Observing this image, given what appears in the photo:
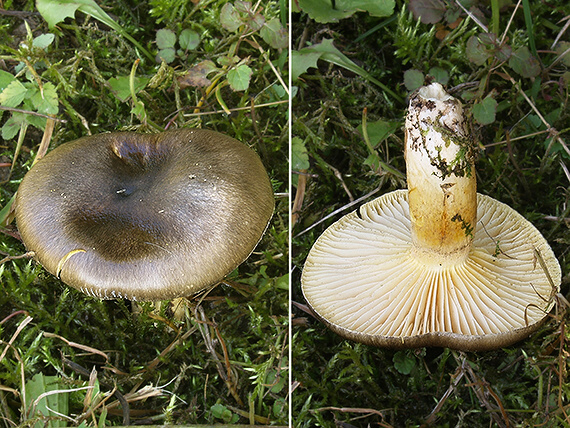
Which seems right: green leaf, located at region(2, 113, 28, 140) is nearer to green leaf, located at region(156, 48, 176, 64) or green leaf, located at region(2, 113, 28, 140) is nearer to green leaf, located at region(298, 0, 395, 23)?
green leaf, located at region(156, 48, 176, 64)

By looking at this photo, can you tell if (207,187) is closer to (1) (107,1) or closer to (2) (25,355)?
(2) (25,355)

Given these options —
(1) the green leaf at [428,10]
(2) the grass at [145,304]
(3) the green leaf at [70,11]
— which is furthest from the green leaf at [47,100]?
(1) the green leaf at [428,10]

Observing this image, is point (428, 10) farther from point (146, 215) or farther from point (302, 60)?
point (146, 215)

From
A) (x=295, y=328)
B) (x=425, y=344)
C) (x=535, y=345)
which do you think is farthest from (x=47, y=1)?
(x=535, y=345)

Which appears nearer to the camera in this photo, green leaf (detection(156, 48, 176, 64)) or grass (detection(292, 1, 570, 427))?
grass (detection(292, 1, 570, 427))

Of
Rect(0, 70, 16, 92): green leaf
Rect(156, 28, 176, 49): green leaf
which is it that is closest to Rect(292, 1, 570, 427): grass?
Rect(156, 28, 176, 49): green leaf
